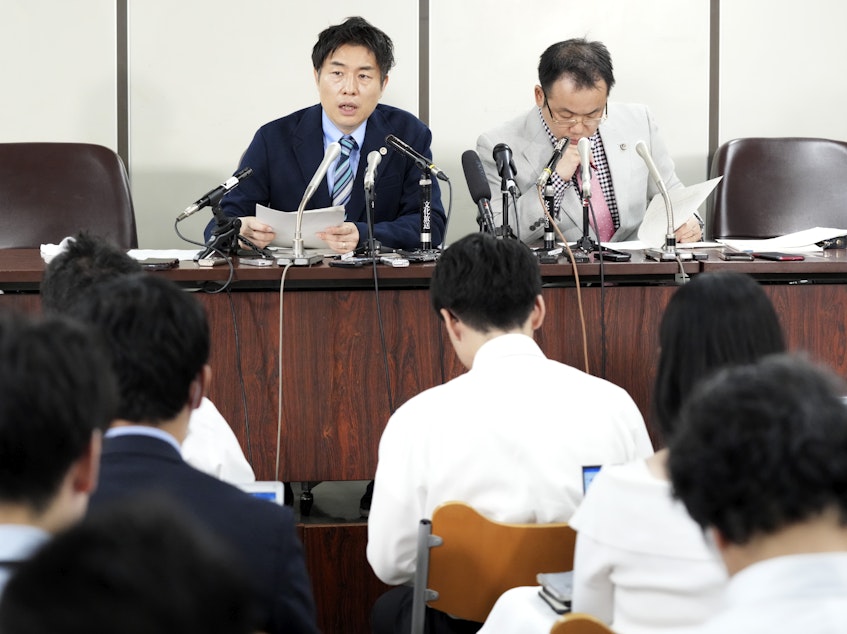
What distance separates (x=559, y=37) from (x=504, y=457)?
3.03 meters

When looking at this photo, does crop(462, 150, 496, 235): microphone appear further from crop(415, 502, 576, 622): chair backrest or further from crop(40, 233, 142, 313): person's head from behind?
crop(415, 502, 576, 622): chair backrest

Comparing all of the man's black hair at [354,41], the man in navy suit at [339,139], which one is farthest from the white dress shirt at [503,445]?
the man's black hair at [354,41]

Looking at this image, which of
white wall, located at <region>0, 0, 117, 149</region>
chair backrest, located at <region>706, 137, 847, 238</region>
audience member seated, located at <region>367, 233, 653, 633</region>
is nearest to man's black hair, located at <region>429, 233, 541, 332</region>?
audience member seated, located at <region>367, 233, 653, 633</region>

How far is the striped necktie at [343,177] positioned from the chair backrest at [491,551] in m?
2.06

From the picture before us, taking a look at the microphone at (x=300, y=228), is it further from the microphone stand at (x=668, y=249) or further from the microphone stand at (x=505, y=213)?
the microphone stand at (x=668, y=249)

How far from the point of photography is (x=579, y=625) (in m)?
1.27

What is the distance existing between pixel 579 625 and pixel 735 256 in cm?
183

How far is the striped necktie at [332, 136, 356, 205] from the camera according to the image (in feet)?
11.7

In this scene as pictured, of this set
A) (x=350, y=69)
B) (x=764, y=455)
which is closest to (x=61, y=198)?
(x=350, y=69)

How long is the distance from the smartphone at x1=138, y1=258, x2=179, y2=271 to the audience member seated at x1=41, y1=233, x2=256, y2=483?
2.25 feet

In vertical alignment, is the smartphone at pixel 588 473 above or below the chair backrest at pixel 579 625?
Answer: above

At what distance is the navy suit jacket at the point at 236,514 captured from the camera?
4.02 ft

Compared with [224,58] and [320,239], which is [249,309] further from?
[224,58]

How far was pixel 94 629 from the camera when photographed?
58 cm
